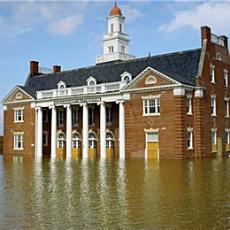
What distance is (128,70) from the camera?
4784 cm

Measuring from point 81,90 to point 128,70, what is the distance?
586cm

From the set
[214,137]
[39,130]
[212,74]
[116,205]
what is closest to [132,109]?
[214,137]

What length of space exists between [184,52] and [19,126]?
79.1 ft

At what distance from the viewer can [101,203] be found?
1280 centimetres

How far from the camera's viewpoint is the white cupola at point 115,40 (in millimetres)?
63750

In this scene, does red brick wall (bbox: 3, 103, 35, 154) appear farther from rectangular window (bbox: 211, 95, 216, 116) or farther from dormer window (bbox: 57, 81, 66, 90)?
rectangular window (bbox: 211, 95, 216, 116)

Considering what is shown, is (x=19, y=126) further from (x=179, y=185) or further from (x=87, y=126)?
(x=179, y=185)

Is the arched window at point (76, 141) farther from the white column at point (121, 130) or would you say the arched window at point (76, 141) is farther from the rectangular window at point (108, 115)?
the white column at point (121, 130)

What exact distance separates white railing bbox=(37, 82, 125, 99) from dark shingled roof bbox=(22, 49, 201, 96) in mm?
2145

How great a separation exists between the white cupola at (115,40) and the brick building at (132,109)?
10563 millimetres

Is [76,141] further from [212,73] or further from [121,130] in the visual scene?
[212,73]

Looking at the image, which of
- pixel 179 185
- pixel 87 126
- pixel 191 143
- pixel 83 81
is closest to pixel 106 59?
pixel 83 81

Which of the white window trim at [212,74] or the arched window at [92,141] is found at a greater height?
the white window trim at [212,74]

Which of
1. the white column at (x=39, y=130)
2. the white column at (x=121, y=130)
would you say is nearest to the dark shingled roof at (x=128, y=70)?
the white column at (x=39, y=130)
